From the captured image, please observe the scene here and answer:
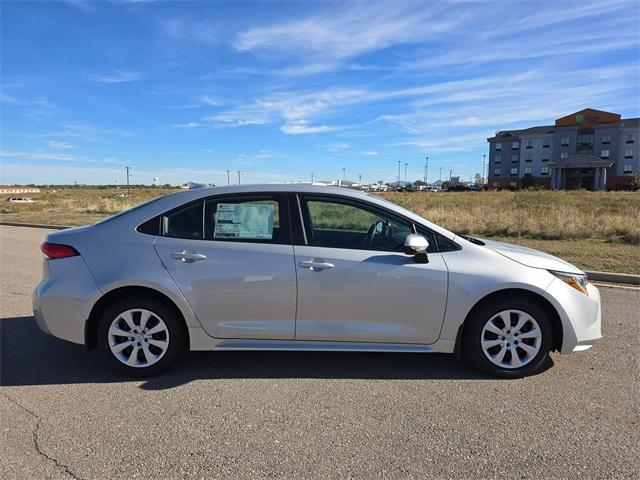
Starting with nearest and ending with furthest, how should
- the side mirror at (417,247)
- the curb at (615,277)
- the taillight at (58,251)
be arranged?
the side mirror at (417,247), the taillight at (58,251), the curb at (615,277)

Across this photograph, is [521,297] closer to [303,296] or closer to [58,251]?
[303,296]

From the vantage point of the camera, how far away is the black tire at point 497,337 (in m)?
3.74

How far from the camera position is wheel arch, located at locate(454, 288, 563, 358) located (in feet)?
12.3

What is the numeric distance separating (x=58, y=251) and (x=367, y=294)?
2.66 m

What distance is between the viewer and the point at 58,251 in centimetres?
390

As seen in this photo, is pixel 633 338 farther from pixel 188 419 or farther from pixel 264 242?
pixel 188 419

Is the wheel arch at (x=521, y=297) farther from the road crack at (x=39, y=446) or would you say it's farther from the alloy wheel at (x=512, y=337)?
the road crack at (x=39, y=446)

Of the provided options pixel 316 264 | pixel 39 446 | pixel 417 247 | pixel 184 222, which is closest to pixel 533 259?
pixel 417 247

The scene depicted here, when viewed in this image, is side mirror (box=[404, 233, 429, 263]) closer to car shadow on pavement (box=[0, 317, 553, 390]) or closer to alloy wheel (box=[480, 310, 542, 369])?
alloy wheel (box=[480, 310, 542, 369])

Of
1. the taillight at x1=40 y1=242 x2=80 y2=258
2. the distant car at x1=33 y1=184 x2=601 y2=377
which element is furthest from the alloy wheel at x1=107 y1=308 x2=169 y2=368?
the taillight at x1=40 y1=242 x2=80 y2=258

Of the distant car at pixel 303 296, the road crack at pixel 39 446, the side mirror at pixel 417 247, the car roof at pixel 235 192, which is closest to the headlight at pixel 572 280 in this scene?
the distant car at pixel 303 296

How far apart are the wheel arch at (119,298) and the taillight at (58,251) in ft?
1.55

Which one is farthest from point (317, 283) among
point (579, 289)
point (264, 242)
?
point (579, 289)

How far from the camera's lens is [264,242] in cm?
385
